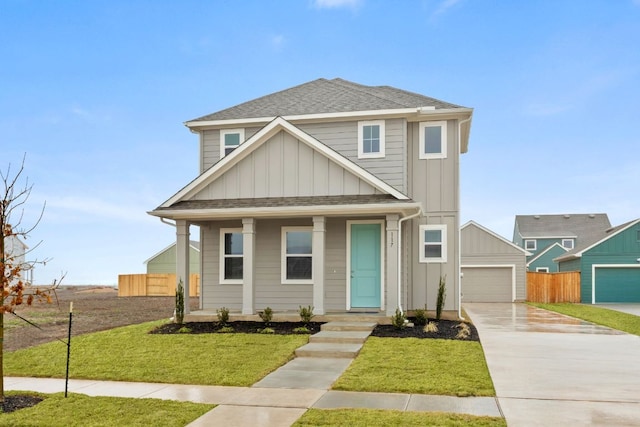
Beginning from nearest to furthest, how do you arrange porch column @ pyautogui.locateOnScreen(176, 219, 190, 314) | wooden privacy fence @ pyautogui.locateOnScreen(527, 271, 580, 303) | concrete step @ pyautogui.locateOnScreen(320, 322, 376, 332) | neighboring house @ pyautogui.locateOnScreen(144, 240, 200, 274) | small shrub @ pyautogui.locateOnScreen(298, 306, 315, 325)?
concrete step @ pyautogui.locateOnScreen(320, 322, 376, 332) → small shrub @ pyautogui.locateOnScreen(298, 306, 315, 325) → porch column @ pyautogui.locateOnScreen(176, 219, 190, 314) → wooden privacy fence @ pyautogui.locateOnScreen(527, 271, 580, 303) → neighboring house @ pyautogui.locateOnScreen(144, 240, 200, 274)

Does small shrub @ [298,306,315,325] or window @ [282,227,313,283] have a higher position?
window @ [282,227,313,283]

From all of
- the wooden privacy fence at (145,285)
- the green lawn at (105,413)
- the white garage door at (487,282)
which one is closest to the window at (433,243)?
the green lawn at (105,413)

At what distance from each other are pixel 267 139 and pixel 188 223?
316cm

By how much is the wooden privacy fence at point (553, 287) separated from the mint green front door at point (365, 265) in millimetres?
19807

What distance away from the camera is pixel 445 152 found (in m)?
16.6

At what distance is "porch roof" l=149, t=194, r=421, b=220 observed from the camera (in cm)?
1416

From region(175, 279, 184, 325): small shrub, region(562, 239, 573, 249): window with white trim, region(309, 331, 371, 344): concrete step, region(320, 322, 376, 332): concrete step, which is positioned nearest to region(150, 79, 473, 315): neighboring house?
region(175, 279, 184, 325): small shrub

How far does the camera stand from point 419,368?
9.30 meters

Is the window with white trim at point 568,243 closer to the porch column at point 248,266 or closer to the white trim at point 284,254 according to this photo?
the white trim at point 284,254

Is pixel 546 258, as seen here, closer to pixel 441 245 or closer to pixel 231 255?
pixel 441 245

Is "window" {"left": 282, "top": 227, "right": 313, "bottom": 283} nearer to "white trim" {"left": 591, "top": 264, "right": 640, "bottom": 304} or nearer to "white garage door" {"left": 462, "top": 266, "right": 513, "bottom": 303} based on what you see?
"white garage door" {"left": 462, "top": 266, "right": 513, "bottom": 303}

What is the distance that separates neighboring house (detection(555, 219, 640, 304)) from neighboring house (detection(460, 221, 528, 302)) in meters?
4.30

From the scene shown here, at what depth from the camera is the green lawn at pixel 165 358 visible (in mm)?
9180

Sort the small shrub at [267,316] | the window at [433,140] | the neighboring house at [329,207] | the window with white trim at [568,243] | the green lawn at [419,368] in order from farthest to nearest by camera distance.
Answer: the window with white trim at [568,243] → the window at [433,140] → the neighboring house at [329,207] → the small shrub at [267,316] → the green lawn at [419,368]
